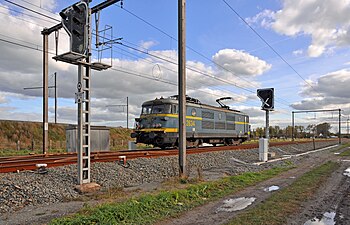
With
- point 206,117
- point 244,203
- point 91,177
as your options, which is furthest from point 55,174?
point 206,117

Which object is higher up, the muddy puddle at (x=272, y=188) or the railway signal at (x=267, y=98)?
the railway signal at (x=267, y=98)

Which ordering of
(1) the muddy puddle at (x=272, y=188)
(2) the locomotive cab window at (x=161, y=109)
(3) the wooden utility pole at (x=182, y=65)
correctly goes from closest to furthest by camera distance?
(1) the muddy puddle at (x=272, y=188), (3) the wooden utility pole at (x=182, y=65), (2) the locomotive cab window at (x=161, y=109)

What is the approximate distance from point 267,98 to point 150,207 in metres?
14.3

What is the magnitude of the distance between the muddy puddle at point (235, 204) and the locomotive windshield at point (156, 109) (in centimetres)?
1256

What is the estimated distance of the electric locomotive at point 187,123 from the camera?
65.3 feet

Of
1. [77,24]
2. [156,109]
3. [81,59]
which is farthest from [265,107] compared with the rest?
[77,24]

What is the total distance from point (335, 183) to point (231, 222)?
22.1ft

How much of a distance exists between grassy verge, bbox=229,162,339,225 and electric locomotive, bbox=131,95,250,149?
10657mm

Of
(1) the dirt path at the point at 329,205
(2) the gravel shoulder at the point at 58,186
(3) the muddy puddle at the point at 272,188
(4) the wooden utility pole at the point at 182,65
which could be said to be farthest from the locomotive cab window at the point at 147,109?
(1) the dirt path at the point at 329,205

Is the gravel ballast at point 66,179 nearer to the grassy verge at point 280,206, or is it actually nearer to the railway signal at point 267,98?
the grassy verge at point 280,206

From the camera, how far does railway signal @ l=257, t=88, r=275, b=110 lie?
1897 cm

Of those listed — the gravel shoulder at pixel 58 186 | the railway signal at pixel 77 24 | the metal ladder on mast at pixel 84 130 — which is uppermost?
the railway signal at pixel 77 24

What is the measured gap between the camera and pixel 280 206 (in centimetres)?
725

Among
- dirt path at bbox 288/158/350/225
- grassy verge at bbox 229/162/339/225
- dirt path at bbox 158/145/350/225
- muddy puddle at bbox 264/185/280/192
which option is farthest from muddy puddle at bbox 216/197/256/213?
muddy puddle at bbox 264/185/280/192
